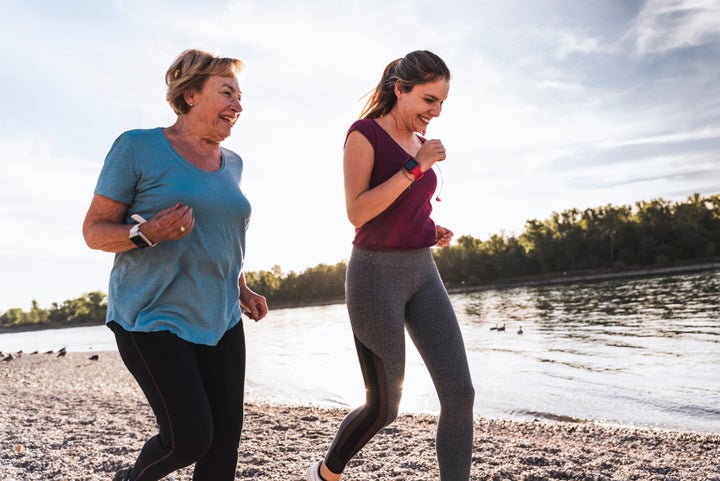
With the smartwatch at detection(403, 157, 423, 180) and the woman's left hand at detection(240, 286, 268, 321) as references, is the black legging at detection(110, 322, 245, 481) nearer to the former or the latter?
the woman's left hand at detection(240, 286, 268, 321)

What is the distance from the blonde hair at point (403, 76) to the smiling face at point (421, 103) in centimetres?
2

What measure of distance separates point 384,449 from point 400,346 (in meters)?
3.27

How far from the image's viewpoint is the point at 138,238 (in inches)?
87.0

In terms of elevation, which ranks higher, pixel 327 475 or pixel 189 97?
pixel 189 97

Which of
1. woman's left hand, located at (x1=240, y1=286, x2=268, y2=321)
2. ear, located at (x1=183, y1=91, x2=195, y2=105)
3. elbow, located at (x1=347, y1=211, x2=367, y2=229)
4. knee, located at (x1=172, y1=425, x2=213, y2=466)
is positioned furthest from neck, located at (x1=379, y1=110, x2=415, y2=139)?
knee, located at (x1=172, y1=425, x2=213, y2=466)

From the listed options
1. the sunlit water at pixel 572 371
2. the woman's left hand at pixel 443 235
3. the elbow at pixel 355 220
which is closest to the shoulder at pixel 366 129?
the elbow at pixel 355 220

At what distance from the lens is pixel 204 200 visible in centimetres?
243

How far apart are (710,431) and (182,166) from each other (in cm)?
834

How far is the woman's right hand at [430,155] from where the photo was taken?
2619 millimetres

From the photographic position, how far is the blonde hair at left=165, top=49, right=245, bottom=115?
2.51 meters

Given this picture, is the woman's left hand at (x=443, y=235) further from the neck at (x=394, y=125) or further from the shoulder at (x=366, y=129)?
the shoulder at (x=366, y=129)

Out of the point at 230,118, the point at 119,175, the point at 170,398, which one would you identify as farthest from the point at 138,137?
the point at 170,398

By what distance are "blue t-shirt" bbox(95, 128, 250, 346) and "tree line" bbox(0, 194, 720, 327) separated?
3418 inches

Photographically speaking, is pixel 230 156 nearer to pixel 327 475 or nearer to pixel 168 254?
pixel 168 254
